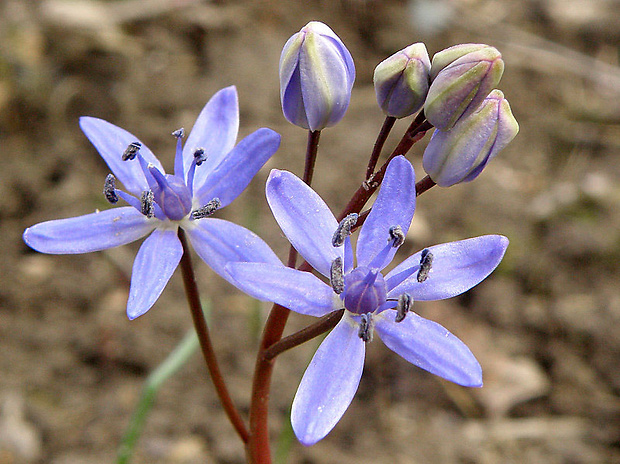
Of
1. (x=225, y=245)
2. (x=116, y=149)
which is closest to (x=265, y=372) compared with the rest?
(x=225, y=245)

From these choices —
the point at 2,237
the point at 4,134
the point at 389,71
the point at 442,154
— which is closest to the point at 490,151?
the point at 442,154

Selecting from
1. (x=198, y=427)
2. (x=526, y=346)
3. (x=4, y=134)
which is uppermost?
(x=4, y=134)

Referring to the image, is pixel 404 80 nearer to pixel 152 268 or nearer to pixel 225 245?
pixel 225 245

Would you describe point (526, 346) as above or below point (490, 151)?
below

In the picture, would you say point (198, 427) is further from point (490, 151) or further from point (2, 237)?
point (490, 151)

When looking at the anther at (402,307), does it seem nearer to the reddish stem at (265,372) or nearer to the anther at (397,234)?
the anther at (397,234)
